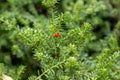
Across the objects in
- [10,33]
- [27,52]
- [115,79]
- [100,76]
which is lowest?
[100,76]

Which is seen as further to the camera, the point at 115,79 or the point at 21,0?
the point at 21,0

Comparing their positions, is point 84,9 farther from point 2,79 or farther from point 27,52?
point 2,79

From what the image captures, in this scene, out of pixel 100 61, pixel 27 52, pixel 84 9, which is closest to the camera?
pixel 100 61

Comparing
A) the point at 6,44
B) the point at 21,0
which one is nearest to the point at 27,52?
the point at 6,44

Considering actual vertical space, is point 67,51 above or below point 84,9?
below

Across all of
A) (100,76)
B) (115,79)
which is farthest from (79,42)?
(115,79)

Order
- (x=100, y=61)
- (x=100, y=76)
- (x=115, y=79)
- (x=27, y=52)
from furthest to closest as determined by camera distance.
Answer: (x=27, y=52) < (x=115, y=79) < (x=100, y=61) < (x=100, y=76)
